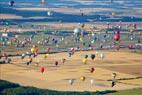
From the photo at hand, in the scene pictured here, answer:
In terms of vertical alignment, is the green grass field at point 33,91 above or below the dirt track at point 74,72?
above

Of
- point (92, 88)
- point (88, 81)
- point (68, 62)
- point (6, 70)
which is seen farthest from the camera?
point (68, 62)

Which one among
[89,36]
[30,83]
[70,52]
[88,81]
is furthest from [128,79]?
[89,36]

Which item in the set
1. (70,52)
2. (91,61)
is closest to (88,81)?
(91,61)

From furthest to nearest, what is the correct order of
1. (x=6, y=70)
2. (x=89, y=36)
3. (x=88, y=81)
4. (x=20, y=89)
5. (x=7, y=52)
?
1. (x=89, y=36)
2. (x=7, y=52)
3. (x=6, y=70)
4. (x=88, y=81)
5. (x=20, y=89)

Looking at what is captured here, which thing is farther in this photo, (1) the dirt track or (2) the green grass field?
(1) the dirt track

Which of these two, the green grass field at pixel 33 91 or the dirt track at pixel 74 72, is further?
the dirt track at pixel 74 72

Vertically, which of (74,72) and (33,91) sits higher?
(33,91)

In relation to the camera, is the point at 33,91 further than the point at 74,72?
No

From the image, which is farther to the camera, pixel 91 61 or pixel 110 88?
pixel 91 61

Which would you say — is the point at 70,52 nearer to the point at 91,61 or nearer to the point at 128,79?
the point at 91,61

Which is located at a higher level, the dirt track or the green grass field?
the green grass field
